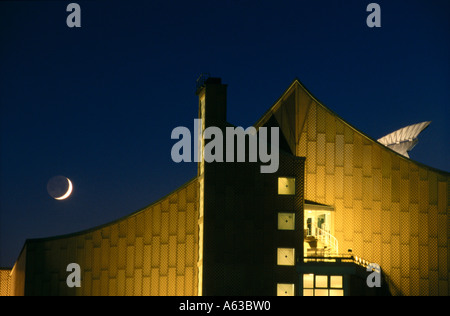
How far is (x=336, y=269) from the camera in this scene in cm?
4138

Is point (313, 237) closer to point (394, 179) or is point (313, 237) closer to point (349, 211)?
point (349, 211)

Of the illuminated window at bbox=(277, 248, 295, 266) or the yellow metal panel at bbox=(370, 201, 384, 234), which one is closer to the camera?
the illuminated window at bbox=(277, 248, 295, 266)

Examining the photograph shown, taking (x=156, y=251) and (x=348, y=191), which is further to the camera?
(x=348, y=191)

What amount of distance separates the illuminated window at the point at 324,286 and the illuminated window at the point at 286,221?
127 inches

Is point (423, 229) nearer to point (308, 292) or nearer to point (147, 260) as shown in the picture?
point (308, 292)

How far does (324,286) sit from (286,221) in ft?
14.7

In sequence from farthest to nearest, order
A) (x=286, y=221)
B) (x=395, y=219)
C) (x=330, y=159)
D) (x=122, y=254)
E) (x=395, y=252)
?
(x=330, y=159)
(x=395, y=219)
(x=395, y=252)
(x=122, y=254)
(x=286, y=221)

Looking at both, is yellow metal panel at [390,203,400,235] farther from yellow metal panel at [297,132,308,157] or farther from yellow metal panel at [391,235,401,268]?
yellow metal panel at [297,132,308,157]

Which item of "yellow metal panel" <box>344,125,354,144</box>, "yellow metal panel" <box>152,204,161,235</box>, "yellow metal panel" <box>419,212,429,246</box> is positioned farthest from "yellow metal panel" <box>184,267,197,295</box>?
"yellow metal panel" <box>419,212,429,246</box>

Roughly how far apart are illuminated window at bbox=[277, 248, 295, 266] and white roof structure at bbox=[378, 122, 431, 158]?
65.3 ft

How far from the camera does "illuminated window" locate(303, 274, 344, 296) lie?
136 ft

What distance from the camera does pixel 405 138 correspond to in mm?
58594

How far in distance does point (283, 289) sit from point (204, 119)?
11.4 meters

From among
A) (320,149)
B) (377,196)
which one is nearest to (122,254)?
(320,149)
